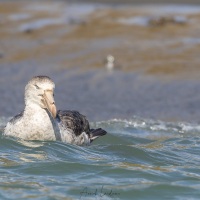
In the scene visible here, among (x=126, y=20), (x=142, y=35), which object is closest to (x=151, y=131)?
(x=142, y=35)

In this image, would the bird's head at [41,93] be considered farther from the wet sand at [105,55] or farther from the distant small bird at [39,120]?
the wet sand at [105,55]

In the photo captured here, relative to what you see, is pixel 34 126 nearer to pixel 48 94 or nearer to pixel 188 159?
pixel 48 94

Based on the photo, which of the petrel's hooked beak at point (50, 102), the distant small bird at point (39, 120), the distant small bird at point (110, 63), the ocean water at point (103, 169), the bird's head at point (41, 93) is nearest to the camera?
the ocean water at point (103, 169)

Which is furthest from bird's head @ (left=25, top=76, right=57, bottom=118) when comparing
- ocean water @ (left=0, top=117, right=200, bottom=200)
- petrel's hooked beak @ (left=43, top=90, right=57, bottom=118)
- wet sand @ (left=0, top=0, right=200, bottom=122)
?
wet sand @ (left=0, top=0, right=200, bottom=122)

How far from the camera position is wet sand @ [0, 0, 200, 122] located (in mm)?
13984

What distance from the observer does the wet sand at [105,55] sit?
1398cm

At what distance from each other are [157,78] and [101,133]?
174 inches

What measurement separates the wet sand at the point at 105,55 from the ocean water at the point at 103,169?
2627 millimetres

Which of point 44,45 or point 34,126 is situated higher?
A: point 44,45

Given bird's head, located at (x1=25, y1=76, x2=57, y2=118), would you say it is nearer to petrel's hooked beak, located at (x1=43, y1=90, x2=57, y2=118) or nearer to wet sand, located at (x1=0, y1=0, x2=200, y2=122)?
petrel's hooked beak, located at (x1=43, y1=90, x2=57, y2=118)

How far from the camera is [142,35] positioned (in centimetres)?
1711

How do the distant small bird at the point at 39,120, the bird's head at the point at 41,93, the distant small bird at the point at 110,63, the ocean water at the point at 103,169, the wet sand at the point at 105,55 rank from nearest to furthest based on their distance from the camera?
the ocean water at the point at 103,169, the bird's head at the point at 41,93, the distant small bird at the point at 39,120, the wet sand at the point at 105,55, the distant small bird at the point at 110,63

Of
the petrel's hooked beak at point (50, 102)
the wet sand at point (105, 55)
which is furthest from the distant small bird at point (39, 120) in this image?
the wet sand at point (105, 55)

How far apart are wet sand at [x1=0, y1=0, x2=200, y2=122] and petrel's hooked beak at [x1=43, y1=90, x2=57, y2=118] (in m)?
3.40
